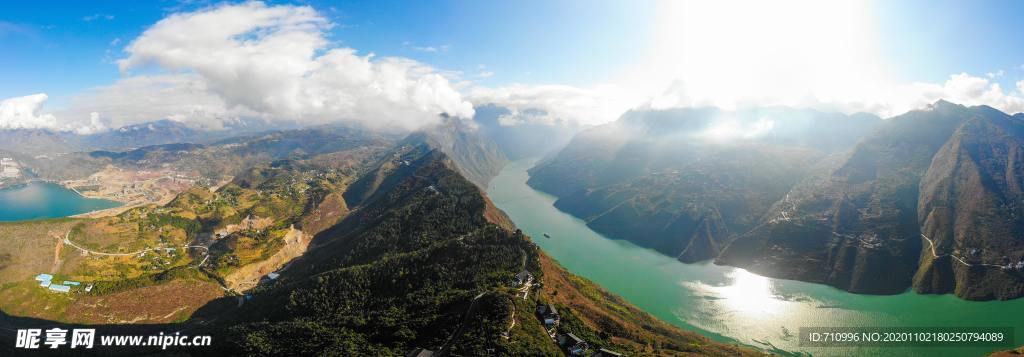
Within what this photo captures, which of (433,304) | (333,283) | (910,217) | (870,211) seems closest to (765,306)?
(870,211)

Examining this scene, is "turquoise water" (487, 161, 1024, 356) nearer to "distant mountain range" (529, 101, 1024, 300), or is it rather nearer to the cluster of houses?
"distant mountain range" (529, 101, 1024, 300)

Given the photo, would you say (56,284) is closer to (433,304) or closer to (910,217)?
(433,304)

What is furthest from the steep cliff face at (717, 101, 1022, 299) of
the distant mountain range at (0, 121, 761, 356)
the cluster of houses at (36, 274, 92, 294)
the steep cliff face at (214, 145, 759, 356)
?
the cluster of houses at (36, 274, 92, 294)

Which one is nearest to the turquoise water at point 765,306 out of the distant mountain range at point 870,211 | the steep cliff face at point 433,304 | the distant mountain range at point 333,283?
the distant mountain range at point 870,211

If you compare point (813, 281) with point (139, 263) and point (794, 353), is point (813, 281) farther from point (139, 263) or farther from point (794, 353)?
point (139, 263)

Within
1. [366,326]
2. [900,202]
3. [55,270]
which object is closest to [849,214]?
[900,202]
